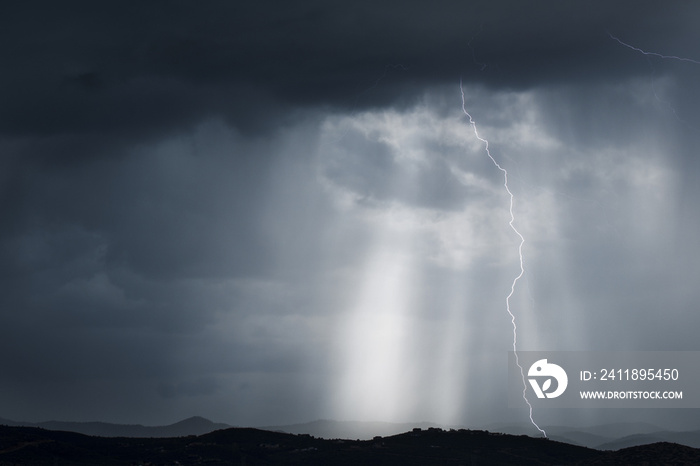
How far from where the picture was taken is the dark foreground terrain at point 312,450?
63094mm

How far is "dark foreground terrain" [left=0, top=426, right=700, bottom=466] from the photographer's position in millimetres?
63094

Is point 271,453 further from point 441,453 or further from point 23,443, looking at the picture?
point 23,443

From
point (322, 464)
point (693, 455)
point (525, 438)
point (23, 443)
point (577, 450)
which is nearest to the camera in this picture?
point (693, 455)

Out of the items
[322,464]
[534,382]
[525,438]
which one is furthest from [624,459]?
[322,464]

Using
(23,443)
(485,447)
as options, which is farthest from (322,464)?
(23,443)

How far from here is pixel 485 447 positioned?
7412cm

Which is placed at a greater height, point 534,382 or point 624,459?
point 534,382

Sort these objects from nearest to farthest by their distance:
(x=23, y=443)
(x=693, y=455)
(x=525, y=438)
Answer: (x=693, y=455) → (x=23, y=443) → (x=525, y=438)

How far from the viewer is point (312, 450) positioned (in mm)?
72312

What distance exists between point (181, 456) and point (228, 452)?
4.68m

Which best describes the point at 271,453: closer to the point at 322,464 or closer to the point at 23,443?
the point at 322,464

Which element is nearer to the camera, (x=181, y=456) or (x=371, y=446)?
(x=181, y=456)

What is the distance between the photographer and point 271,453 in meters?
Answer: 71.8

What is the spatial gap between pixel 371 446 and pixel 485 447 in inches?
455
